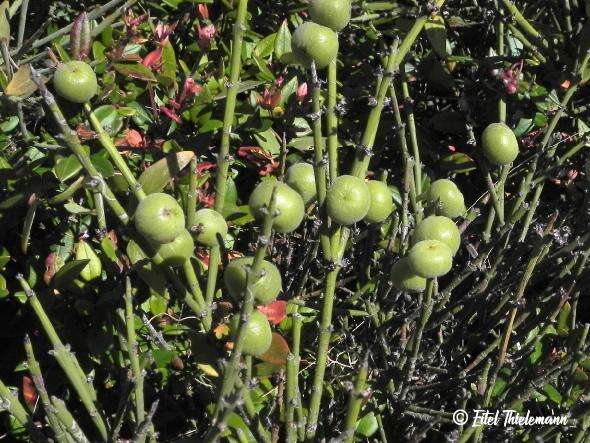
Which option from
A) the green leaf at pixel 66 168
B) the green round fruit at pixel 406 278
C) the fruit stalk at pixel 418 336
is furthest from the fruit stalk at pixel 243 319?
the green leaf at pixel 66 168

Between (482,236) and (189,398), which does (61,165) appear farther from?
(482,236)

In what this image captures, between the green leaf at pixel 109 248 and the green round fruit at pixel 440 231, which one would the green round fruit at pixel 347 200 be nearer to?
the green round fruit at pixel 440 231

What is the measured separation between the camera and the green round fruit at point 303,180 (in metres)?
1.00

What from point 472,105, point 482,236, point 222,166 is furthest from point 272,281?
point 472,105

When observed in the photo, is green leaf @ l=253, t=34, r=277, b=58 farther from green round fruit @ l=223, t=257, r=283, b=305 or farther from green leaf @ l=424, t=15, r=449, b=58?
green round fruit @ l=223, t=257, r=283, b=305

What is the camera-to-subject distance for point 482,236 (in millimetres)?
1395

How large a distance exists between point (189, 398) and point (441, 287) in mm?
616

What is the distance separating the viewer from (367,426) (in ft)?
4.21

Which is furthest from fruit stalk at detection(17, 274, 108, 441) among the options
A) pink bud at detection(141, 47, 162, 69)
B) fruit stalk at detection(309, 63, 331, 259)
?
pink bud at detection(141, 47, 162, 69)

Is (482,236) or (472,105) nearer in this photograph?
(482,236)

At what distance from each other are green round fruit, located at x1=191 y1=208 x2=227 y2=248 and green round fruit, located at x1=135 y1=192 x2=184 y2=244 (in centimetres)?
8

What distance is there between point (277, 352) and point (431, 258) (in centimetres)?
24

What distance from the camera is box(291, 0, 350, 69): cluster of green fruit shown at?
914 mm

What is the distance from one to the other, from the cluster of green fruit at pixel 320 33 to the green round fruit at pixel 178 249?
0.27m
